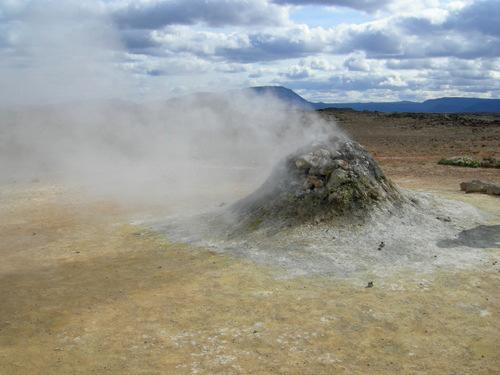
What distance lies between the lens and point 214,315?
20.7ft

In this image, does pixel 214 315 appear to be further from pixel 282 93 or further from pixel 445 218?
pixel 282 93

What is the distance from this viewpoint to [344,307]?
6.48 meters

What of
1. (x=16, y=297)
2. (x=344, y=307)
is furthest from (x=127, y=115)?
(x=344, y=307)

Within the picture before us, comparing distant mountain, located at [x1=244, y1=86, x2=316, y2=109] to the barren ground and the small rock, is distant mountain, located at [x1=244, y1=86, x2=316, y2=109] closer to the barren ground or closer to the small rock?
the small rock

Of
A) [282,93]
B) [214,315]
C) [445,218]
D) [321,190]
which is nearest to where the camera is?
[214,315]

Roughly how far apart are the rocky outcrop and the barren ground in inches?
126

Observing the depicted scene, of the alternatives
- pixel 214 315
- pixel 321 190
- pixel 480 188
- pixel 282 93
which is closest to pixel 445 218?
pixel 321 190

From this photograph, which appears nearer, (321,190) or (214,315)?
(214,315)

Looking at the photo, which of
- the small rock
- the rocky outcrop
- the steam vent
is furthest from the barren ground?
the rocky outcrop

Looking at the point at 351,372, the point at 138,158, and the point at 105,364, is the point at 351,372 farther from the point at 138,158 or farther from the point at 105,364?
the point at 138,158

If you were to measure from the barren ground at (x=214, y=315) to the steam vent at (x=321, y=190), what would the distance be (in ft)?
5.75

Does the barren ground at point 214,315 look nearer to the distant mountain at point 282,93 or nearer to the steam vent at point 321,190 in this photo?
the steam vent at point 321,190

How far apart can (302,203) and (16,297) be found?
5.18 metres

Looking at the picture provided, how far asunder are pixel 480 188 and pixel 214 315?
32.2 feet
